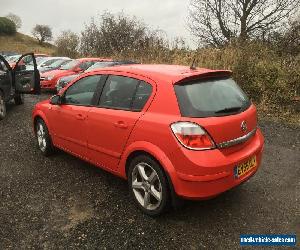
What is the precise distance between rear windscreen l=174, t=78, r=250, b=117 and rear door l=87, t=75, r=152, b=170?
46 centimetres

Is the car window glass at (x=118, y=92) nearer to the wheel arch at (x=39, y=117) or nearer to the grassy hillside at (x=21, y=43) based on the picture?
the wheel arch at (x=39, y=117)

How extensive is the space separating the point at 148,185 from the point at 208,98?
117cm

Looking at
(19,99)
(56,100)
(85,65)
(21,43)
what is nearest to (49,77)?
(85,65)

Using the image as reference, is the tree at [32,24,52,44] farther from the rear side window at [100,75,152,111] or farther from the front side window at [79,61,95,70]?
the rear side window at [100,75,152,111]

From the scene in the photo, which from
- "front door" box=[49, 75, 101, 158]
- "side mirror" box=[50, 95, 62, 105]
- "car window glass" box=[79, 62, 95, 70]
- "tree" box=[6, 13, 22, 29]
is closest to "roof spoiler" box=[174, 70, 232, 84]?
"front door" box=[49, 75, 101, 158]

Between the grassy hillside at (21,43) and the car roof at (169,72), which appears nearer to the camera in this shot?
the car roof at (169,72)

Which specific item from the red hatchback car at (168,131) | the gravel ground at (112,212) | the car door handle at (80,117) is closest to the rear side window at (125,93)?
the red hatchback car at (168,131)

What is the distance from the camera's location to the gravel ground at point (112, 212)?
3629 mm

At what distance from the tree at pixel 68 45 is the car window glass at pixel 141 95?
2557cm

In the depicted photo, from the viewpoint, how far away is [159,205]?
387 centimetres

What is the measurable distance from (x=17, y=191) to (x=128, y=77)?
217 cm

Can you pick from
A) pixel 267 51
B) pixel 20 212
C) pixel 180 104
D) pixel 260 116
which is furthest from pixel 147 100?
pixel 267 51

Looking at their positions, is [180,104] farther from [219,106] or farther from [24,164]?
[24,164]

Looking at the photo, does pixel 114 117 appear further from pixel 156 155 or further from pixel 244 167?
pixel 244 167
